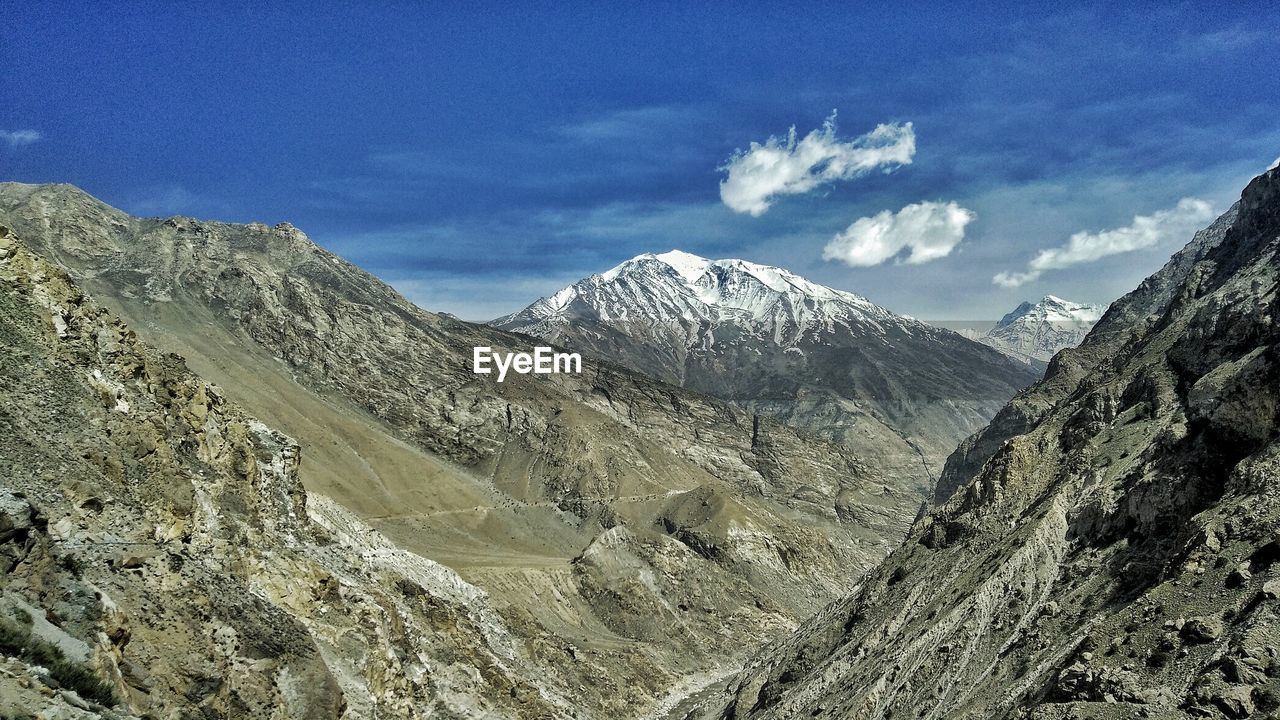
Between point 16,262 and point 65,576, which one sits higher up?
point 16,262

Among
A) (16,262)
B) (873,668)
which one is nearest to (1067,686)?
(873,668)

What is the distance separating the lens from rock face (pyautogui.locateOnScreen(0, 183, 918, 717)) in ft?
81.5

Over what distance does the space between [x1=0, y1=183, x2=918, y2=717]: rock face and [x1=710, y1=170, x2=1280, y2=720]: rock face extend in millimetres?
20652

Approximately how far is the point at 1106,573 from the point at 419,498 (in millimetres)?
100335

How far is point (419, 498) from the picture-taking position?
11644 cm

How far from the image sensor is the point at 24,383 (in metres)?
20.9

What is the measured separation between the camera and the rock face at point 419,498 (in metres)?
24.8

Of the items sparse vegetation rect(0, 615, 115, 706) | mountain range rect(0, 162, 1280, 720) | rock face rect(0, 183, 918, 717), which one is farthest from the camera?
rock face rect(0, 183, 918, 717)

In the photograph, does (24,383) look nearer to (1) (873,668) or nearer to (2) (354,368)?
(1) (873,668)

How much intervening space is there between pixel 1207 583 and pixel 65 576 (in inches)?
1160
